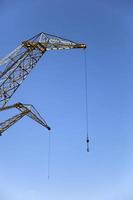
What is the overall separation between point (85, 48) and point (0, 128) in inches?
721

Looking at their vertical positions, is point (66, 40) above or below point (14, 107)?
above

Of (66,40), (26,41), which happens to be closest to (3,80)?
(26,41)

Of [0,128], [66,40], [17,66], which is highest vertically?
[66,40]

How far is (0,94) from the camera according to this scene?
55375mm

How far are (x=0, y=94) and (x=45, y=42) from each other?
9.34m

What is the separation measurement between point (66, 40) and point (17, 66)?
761cm

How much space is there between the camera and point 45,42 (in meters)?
54.8

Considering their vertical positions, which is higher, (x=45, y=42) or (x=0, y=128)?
(x=45, y=42)

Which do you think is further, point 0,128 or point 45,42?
point 0,128

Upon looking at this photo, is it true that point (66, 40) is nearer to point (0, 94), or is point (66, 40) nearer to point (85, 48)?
point (85, 48)

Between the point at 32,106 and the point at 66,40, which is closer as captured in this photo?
the point at 66,40

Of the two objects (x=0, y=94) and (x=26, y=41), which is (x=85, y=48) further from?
(x=0, y=94)

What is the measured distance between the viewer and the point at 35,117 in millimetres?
62000

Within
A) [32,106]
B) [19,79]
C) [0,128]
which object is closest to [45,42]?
[19,79]
